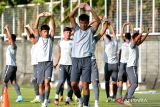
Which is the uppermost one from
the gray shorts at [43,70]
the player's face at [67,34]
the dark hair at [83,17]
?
the dark hair at [83,17]

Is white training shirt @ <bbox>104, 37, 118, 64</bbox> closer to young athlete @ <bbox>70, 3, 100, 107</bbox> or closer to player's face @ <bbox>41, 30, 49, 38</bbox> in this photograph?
→ player's face @ <bbox>41, 30, 49, 38</bbox>

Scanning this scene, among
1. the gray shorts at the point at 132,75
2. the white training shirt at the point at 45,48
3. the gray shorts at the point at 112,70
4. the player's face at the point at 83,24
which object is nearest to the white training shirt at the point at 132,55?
the gray shorts at the point at 132,75

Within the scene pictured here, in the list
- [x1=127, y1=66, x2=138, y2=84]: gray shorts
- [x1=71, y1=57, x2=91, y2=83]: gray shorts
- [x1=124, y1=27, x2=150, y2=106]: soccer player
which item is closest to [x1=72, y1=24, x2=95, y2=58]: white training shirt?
[x1=71, y1=57, x2=91, y2=83]: gray shorts

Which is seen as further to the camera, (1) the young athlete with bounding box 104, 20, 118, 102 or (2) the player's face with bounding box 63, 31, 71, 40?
(1) the young athlete with bounding box 104, 20, 118, 102

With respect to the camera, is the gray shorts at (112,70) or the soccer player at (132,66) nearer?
the soccer player at (132,66)

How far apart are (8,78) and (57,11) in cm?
1289

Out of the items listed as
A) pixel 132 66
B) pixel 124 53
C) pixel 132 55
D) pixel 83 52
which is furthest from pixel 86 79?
pixel 124 53

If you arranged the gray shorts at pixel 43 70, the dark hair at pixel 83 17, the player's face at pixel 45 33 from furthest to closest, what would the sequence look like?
the player's face at pixel 45 33 → the gray shorts at pixel 43 70 → the dark hair at pixel 83 17

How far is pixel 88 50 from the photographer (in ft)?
56.5

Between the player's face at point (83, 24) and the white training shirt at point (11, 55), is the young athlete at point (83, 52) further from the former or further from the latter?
the white training shirt at point (11, 55)

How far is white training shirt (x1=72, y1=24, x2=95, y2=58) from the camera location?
17.2 m

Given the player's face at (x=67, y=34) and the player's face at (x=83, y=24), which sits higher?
the player's face at (x=83, y=24)

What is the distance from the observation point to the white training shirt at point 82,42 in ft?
56.4

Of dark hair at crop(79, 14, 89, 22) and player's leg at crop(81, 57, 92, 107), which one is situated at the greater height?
dark hair at crop(79, 14, 89, 22)
